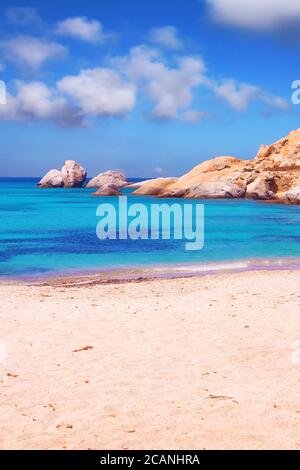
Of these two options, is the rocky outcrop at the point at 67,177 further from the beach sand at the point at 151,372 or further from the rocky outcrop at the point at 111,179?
the beach sand at the point at 151,372

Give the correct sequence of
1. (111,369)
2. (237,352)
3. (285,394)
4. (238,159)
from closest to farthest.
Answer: (285,394), (111,369), (237,352), (238,159)

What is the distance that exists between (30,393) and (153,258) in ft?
65.3

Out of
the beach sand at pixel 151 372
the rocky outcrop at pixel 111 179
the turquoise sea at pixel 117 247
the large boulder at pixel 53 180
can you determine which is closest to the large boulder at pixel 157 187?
the rocky outcrop at pixel 111 179

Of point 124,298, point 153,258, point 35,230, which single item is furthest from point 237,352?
point 35,230

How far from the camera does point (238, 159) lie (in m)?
98.1

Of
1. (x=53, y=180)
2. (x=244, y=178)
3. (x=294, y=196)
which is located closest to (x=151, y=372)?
(x=294, y=196)

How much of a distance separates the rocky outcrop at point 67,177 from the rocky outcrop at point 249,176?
174ft

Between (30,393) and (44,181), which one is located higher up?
(44,181)

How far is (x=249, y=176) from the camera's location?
88.8 m

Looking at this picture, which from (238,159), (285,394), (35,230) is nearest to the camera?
(285,394)

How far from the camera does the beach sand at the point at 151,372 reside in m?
6.95

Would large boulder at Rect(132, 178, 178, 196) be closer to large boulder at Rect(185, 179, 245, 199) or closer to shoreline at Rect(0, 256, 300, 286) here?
Result: large boulder at Rect(185, 179, 245, 199)

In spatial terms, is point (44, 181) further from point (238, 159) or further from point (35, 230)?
point (35, 230)

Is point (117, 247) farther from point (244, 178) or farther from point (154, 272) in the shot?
point (244, 178)
